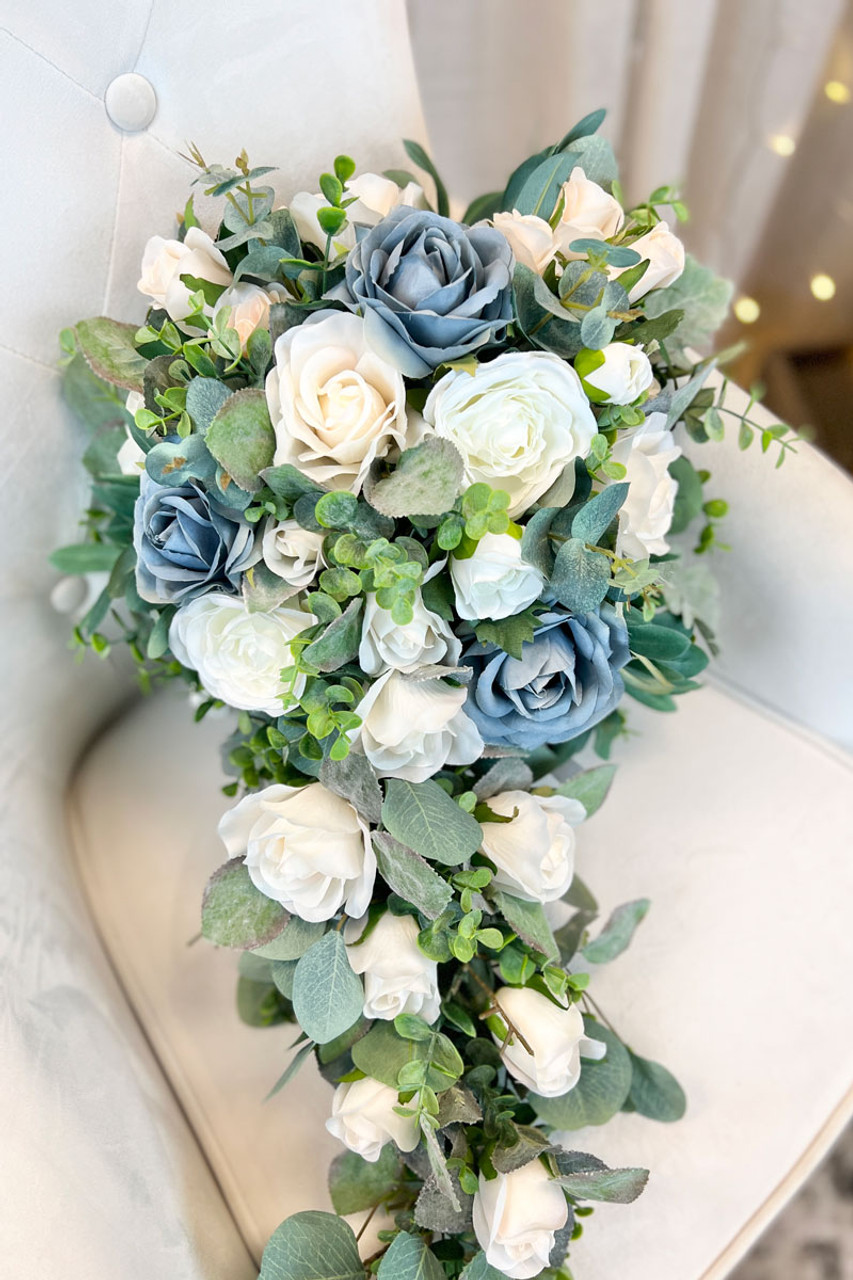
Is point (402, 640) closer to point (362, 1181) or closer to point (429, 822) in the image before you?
point (429, 822)

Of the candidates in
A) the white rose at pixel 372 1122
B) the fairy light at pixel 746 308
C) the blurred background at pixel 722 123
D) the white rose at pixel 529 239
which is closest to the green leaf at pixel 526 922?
the white rose at pixel 372 1122

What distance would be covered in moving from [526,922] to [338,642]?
180 millimetres

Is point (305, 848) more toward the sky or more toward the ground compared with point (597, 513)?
more toward the ground

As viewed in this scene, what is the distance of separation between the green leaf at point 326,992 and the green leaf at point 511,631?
17 centimetres

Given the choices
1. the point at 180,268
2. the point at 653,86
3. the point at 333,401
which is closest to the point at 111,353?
the point at 180,268

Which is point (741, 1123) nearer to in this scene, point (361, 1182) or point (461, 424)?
point (361, 1182)

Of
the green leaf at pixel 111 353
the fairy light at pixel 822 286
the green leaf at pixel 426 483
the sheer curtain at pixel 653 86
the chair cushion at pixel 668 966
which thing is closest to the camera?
the green leaf at pixel 426 483

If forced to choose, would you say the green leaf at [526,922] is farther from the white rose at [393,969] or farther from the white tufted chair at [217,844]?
the white tufted chair at [217,844]

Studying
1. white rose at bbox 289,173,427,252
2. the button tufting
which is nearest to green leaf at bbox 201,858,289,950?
white rose at bbox 289,173,427,252

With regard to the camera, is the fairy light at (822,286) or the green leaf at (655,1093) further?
the fairy light at (822,286)

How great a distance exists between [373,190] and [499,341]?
4.6 inches

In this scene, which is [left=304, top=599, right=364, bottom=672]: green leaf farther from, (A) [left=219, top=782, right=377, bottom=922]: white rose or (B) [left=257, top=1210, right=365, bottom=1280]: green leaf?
(B) [left=257, top=1210, right=365, bottom=1280]: green leaf

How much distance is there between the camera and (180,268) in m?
0.46

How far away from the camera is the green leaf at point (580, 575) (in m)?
0.41
